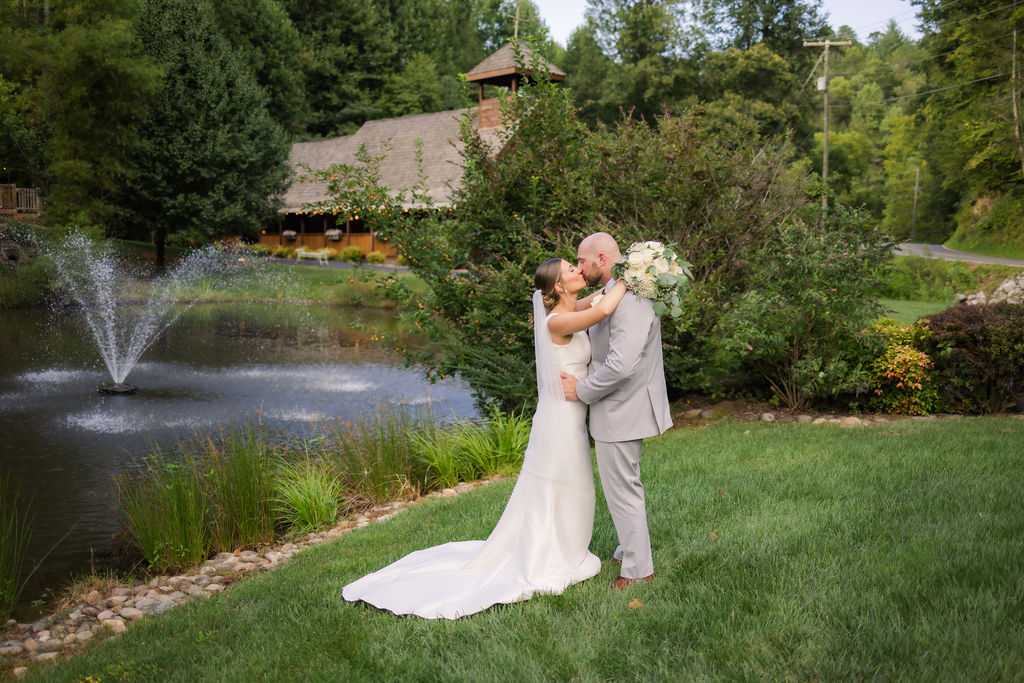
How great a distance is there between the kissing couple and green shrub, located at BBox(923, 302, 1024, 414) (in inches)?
278

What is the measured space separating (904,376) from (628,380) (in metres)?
7.03

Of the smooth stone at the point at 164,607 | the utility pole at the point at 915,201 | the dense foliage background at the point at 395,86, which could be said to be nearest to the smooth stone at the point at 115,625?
the smooth stone at the point at 164,607

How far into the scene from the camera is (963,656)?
3.52 metres

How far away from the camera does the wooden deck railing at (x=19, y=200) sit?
3169 centimetres

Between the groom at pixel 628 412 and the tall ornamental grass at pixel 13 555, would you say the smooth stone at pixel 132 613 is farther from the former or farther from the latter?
the groom at pixel 628 412

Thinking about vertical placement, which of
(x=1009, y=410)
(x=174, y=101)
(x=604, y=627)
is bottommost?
(x=1009, y=410)

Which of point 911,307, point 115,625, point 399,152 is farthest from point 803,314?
point 399,152

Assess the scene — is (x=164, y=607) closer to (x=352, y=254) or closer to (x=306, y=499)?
(x=306, y=499)

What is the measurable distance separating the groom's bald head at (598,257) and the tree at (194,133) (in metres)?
31.8

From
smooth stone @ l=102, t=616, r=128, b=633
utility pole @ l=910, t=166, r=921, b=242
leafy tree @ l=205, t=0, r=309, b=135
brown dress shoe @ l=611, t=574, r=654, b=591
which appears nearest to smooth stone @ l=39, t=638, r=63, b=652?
smooth stone @ l=102, t=616, r=128, b=633

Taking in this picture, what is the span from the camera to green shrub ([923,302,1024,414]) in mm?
9734

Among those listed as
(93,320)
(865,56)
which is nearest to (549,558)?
(93,320)

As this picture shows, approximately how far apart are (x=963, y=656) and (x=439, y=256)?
28.5 ft

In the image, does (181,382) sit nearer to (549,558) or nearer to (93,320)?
(93,320)
